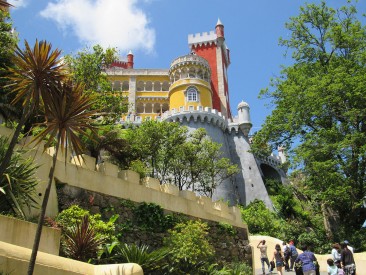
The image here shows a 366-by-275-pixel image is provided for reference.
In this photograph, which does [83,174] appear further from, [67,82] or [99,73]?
[99,73]

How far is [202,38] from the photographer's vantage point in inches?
2426

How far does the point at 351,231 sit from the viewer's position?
2502 cm

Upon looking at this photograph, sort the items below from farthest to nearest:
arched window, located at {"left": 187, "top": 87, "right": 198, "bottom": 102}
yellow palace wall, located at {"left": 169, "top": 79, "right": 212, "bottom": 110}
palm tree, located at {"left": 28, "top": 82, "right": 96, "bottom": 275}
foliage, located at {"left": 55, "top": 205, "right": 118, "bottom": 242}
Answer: yellow palace wall, located at {"left": 169, "top": 79, "right": 212, "bottom": 110}
arched window, located at {"left": 187, "top": 87, "right": 198, "bottom": 102}
foliage, located at {"left": 55, "top": 205, "right": 118, "bottom": 242}
palm tree, located at {"left": 28, "top": 82, "right": 96, "bottom": 275}

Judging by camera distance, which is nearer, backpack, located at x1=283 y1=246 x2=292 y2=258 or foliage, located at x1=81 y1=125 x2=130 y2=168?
backpack, located at x1=283 y1=246 x2=292 y2=258

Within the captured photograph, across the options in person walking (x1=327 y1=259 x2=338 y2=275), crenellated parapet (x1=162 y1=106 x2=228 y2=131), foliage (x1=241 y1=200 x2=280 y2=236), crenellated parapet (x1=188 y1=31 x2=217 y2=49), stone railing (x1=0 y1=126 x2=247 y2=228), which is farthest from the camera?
crenellated parapet (x1=188 y1=31 x2=217 y2=49)

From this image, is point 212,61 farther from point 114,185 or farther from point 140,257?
point 140,257

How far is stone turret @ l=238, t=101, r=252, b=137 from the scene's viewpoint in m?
48.4

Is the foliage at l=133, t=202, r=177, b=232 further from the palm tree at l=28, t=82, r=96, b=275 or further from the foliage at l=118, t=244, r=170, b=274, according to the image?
the palm tree at l=28, t=82, r=96, b=275

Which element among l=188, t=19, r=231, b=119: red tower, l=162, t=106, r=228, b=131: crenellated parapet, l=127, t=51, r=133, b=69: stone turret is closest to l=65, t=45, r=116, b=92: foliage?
l=162, t=106, r=228, b=131: crenellated parapet

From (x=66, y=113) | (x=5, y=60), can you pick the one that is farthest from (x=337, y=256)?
(x=5, y=60)

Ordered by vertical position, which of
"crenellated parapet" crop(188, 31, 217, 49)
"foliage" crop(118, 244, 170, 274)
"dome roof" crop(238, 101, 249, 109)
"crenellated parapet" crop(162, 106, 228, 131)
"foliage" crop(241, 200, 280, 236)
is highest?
"crenellated parapet" crop(188, 31, 217, 49)

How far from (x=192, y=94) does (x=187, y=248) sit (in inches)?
1394

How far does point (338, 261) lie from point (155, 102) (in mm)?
47769

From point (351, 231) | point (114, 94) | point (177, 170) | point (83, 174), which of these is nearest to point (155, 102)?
point (177, 170)
